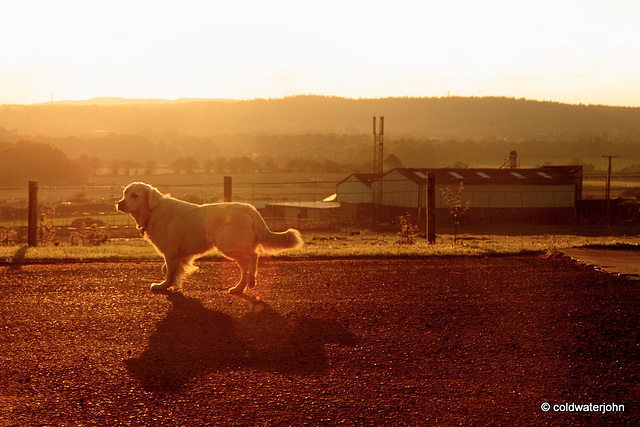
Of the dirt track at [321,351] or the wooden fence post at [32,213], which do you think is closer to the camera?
the dirt track at [321,351]

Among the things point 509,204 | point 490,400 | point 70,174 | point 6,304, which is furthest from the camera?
point 70,174

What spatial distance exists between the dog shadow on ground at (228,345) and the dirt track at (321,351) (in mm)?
24

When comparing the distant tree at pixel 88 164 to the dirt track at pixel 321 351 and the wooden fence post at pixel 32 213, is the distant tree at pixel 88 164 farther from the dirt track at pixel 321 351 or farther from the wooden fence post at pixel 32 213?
the dirt track at pixel 321 351

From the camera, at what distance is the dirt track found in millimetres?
5188

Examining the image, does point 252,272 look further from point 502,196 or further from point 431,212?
point 502,196

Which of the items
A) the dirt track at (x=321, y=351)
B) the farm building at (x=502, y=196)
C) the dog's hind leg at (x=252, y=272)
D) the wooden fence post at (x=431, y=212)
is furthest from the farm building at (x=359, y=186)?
the dirt track at (x=321, y=351)

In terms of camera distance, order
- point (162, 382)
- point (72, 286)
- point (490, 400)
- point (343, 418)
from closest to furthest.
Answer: point (343, 418) → point (490, 400) → point (162, 382) → point (72, 286)

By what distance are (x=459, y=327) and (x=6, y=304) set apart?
6211 mm

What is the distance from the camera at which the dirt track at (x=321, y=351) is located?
519 cm

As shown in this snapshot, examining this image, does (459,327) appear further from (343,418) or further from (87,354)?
(87,354)

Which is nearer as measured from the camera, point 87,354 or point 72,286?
point 87,354

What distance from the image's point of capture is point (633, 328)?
755 centimetres

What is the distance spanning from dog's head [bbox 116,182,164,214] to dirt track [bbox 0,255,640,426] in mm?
1274

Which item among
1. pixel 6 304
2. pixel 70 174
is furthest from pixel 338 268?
pixel 70 174
